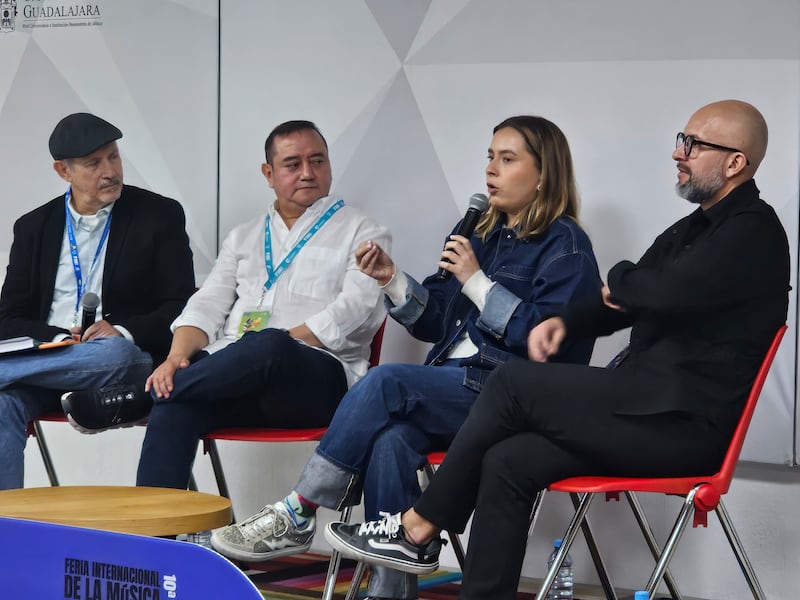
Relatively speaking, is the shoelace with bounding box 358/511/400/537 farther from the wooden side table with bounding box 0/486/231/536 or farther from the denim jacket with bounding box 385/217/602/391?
the denim jacket with bounding box 385/217/602/391

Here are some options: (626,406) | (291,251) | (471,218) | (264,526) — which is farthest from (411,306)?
(626,406)

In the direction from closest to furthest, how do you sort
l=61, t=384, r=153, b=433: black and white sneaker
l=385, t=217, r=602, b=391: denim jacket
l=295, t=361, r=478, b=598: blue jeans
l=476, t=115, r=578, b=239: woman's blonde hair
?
1. l=295, t=361, r=478, b=598: blue jeans
2. l=385, t=217, r=602, b=391: denim jacket
3. l=476, t=115, r=578, b=239: woman's blonde hair
4. l=61, t=384, r=153, b=433: black and white sneaker

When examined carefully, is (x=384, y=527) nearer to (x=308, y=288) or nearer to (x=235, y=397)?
(x=235, y=397)

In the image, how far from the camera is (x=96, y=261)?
407 cm

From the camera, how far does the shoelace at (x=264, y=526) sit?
301 centimetres

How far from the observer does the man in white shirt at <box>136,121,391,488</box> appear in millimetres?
3334

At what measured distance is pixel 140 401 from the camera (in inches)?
140

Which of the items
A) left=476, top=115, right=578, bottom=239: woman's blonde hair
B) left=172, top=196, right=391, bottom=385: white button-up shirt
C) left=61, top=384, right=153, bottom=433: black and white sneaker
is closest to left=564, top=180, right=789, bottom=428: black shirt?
left=476, top=115, right=578, bottom=239: woman's blonde hair

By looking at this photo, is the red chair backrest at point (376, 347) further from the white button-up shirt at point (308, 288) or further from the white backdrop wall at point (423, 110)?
the white backdrop wall at point (423, 110)

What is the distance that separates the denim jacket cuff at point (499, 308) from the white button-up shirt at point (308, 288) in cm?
67

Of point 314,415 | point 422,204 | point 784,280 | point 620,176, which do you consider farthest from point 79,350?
point 784,280

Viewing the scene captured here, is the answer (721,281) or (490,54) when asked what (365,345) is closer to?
(490,54)

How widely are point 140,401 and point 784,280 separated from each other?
2.01 m

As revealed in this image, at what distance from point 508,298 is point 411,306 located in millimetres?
402
